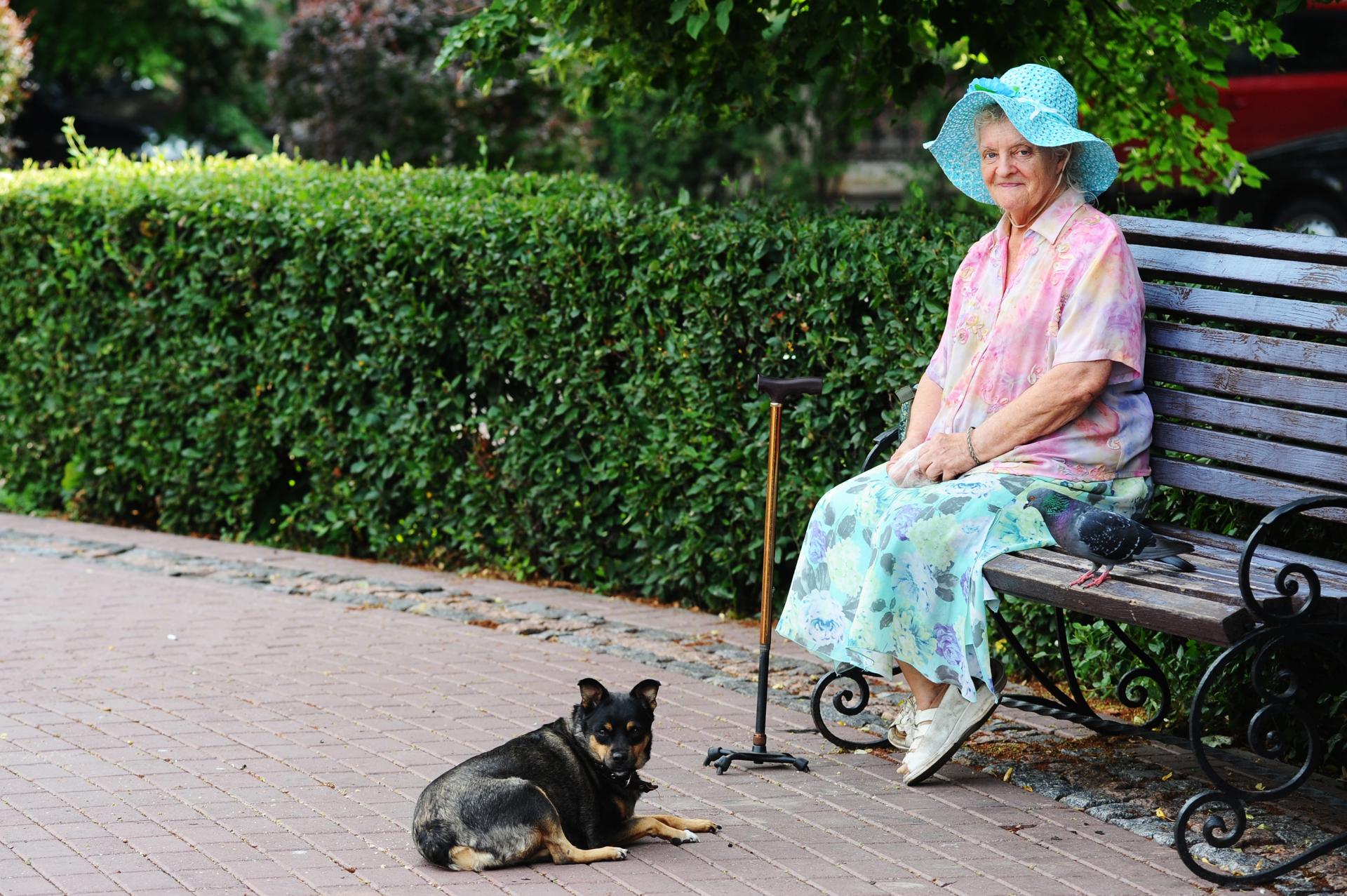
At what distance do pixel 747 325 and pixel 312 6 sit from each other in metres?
9.92

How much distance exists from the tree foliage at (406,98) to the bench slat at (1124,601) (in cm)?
1039

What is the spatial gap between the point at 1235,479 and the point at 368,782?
252cm

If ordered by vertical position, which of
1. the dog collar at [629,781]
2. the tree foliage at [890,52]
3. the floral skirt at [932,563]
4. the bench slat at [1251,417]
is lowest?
the dog collar at [629,781]

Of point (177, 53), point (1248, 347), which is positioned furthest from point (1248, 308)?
Answer: point (177, 53)

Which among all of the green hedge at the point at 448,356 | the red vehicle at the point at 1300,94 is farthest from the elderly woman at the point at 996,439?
the red vehicle at the point at 1300,94

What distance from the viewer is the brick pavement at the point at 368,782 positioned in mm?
3848

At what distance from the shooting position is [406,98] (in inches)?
558

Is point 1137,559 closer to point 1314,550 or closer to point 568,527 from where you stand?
point 1314,550

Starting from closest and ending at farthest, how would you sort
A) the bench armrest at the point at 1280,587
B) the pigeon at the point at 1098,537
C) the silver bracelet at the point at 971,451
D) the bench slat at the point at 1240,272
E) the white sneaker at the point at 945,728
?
the bench armrest at the point at 1280,587 → the pigeon at the point at 1098,537 → the bench slat at the point at 1240,272 → the white sneaker at the point at 945,728 → the silver bracelet at the point at 971,451

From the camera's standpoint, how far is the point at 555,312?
22.6ft

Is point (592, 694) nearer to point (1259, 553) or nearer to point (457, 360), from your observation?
point (1259, 553)

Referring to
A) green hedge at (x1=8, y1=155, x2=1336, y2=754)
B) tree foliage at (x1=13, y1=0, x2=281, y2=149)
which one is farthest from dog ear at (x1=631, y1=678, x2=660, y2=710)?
tree foliage at (x1=13, y1=0, x2=281, y2=149)

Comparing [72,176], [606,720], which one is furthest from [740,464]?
[72,176]

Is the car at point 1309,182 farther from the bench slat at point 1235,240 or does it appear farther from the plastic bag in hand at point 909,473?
the plastic bag in hand at point 909,473
